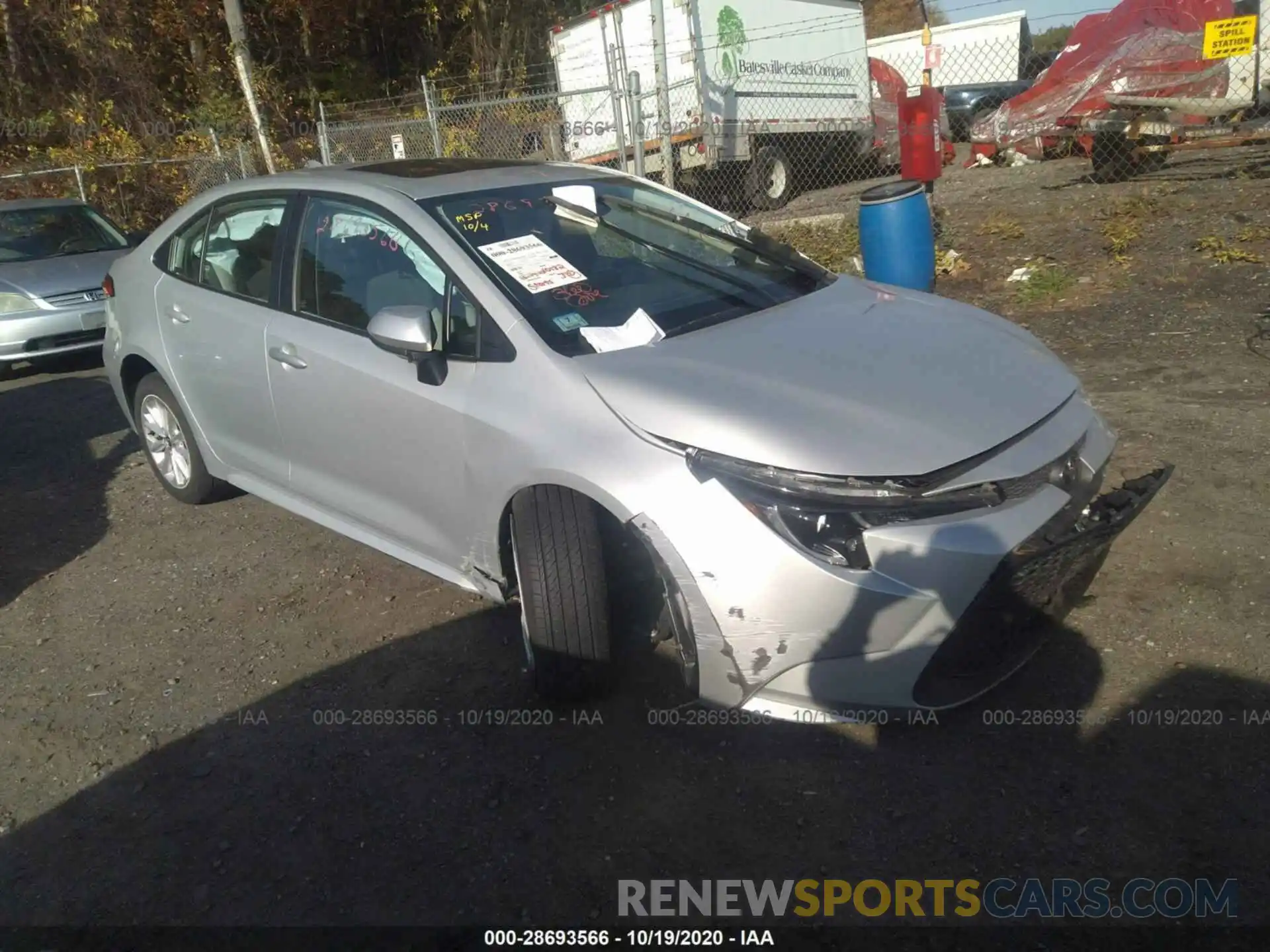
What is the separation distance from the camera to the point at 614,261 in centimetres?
365

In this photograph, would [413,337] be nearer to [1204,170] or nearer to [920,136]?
[920,136]

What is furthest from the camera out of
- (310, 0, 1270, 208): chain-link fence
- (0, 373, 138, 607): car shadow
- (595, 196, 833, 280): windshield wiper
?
(310, 0, 1270, 208): chain-link fence

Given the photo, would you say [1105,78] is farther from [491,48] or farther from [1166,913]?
[491,48]

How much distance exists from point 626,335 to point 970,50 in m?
25.9

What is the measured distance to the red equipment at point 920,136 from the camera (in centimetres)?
778

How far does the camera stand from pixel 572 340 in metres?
3.18

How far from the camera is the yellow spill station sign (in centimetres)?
861

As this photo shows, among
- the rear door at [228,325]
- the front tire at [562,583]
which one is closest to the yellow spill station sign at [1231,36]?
the rear door at [228,325]

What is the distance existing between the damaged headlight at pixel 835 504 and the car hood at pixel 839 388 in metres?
0.04

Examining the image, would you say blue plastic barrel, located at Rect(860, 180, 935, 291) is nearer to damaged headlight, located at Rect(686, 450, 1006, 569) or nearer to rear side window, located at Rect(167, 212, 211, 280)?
rear side window, located at Rect(167, 212, 211, 280)

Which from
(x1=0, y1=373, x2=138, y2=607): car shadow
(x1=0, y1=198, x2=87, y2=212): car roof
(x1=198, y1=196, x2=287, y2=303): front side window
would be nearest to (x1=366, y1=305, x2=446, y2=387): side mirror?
(x1=198, y1=196, x2=287, y2=303): front side window

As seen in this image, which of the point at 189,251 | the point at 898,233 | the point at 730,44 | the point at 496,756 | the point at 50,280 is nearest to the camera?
the point at 496,756

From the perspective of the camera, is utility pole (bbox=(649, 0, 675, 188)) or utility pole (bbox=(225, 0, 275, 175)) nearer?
utility pole (bbox=(649, 0, 675, 188))

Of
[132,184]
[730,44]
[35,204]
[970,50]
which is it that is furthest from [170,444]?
[970,50]
